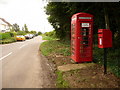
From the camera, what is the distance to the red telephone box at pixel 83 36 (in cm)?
577

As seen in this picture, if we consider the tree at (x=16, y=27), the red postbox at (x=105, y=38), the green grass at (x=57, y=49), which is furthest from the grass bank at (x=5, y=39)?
the tree at (x=16, y=27)

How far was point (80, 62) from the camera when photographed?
615 cm

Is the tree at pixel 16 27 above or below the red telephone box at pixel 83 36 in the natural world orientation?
above

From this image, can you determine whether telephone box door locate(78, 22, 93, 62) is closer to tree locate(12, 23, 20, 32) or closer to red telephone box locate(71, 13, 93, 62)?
red telephone box locate(71, 13, 93, 62)

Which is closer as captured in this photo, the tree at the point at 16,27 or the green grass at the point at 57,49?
the green grass at the point at 57,49

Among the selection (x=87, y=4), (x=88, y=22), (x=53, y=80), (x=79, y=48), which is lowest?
(x=53, y=80)

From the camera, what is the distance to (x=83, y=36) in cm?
600

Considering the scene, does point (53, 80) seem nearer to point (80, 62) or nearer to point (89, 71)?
point (89, 71)

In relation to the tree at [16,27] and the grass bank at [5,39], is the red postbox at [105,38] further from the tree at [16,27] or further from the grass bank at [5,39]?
the tree at [16,27]

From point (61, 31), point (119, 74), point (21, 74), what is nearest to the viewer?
point (119, 74)

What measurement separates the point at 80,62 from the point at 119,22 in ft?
16.6

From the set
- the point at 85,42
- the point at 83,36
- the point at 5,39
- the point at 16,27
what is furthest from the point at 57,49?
the point at 16,27

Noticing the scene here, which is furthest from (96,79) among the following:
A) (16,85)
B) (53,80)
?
(16,85)

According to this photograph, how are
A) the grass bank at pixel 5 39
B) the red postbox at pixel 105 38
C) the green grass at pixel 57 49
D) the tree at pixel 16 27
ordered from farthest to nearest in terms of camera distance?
1. the tree at pixel 16 27
2. the grass bank at pixel 5 39
3. the green grass at pixel 57 49
4. the red postbox at pixel 105 38
